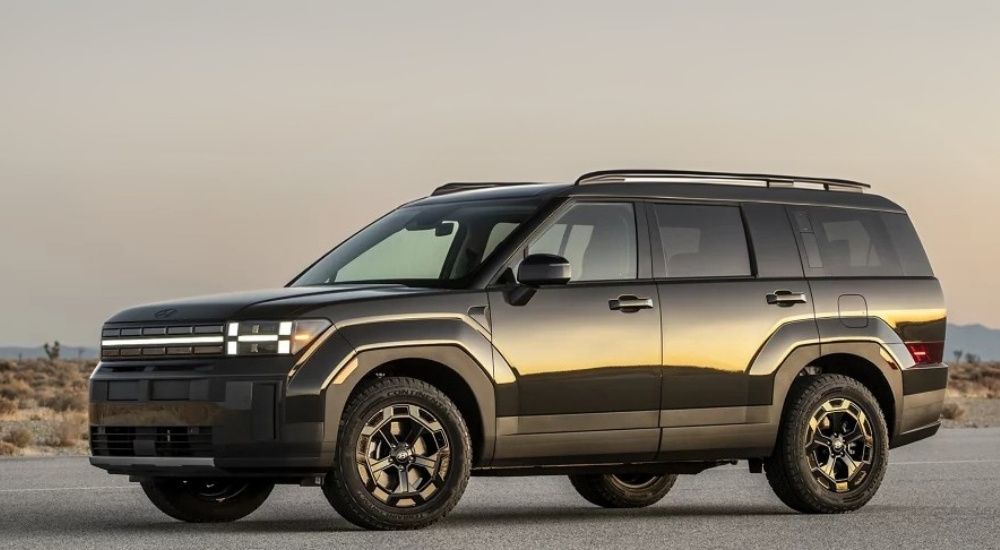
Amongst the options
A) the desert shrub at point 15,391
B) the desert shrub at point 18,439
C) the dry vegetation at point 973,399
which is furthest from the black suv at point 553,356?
the desert shrub at point 15,391

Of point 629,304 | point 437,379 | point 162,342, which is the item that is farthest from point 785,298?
point 162,342

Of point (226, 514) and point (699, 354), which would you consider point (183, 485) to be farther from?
point (699, 354)

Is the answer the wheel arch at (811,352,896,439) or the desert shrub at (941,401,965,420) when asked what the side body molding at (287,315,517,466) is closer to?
the wheel arch at (811,352,896,439)

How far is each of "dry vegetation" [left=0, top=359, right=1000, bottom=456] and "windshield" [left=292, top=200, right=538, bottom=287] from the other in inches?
516

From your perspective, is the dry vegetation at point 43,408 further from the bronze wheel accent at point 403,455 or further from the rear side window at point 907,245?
the bronze wheel accent at point 403,455

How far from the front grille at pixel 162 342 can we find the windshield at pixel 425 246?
4.72ft

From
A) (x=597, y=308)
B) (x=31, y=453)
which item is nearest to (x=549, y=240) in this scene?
(x=597, y=308)

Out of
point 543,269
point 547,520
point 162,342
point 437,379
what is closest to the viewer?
point 162,342

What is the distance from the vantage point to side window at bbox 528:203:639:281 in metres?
11.6

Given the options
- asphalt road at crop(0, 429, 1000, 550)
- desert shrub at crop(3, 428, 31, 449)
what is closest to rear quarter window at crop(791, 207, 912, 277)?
asphalt road at crop(0, 429, 1000, 550)

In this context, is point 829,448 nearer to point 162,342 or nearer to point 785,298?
point 785,298

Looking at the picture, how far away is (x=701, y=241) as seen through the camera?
1224cm

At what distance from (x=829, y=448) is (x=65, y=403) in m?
31.0

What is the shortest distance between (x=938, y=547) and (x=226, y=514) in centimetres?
457
